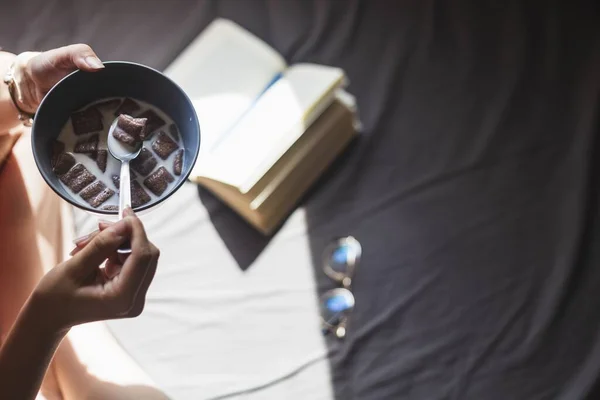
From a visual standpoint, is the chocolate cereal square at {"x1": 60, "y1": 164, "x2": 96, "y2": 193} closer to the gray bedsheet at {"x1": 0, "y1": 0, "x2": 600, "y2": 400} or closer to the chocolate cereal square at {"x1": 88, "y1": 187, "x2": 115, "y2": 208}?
the chocolate cereal square at {"x1": 88, "y1": 187, "x2": 115, "y2": 208}

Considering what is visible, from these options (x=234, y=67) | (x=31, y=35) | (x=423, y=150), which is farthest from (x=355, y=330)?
(x=31, y=35)

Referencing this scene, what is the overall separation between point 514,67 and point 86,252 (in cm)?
83

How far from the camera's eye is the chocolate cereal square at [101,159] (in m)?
0.70

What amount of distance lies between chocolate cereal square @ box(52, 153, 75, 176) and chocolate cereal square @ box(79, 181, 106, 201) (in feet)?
0.10

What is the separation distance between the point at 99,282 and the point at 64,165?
14cm

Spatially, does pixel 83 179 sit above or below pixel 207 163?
above

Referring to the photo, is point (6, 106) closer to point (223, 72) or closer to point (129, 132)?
point (129, 132)

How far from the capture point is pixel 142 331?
1.00 metres

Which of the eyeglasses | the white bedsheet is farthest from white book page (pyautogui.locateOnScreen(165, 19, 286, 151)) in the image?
the eyeglasses

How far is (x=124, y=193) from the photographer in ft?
2.20

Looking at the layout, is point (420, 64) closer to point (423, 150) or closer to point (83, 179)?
point (423, 150)

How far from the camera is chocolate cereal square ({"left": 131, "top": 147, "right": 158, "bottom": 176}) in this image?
27.9 inches

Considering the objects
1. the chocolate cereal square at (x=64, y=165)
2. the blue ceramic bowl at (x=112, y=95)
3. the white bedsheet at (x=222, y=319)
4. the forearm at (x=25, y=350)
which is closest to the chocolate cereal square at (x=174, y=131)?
the blue ceramic bowl at (x=112, y=95)

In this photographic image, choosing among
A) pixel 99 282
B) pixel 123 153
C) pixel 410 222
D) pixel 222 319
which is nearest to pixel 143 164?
pixel 123 153
